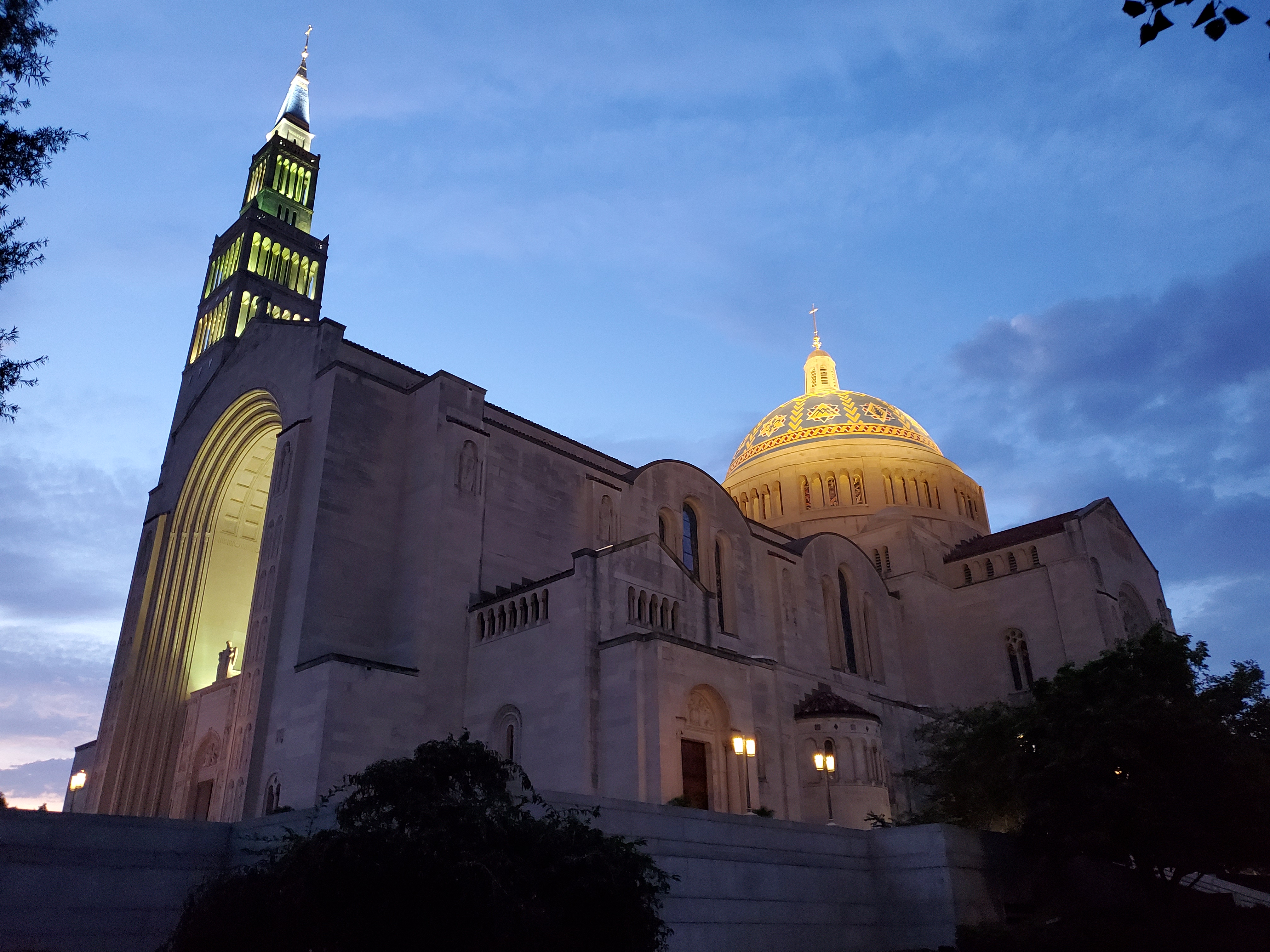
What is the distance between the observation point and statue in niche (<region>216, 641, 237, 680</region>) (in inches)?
A: 1243

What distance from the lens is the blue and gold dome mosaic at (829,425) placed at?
54.6 metres

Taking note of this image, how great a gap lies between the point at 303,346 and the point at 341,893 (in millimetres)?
24203

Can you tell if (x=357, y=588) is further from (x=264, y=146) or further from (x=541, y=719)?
(x=264, y=146)

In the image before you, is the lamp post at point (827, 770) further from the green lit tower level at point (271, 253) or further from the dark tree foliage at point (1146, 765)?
the green lit tower level at point (271, 253)

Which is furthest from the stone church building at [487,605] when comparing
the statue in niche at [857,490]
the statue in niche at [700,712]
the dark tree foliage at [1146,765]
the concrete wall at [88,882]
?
the concrete wall at [88,882]

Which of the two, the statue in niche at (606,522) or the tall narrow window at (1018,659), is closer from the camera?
the statue in niche at (606,522)

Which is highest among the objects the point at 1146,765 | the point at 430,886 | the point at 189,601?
the point at 189,601

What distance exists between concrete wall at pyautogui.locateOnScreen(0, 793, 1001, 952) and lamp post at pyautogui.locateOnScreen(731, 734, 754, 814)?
3.85 m

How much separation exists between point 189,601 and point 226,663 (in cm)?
360

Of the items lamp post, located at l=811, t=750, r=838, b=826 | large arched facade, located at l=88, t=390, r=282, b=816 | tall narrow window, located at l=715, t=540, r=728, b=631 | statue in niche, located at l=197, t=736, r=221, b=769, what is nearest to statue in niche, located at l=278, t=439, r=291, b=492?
large arched facade, located at l=88, t=390, r=282, b=816

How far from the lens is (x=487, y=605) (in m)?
27.5

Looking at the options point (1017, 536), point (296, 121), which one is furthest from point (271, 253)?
point (1017, 536)

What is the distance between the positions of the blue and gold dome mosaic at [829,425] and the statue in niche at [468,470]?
94.7 ft

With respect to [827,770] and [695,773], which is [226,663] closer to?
[695,773]
